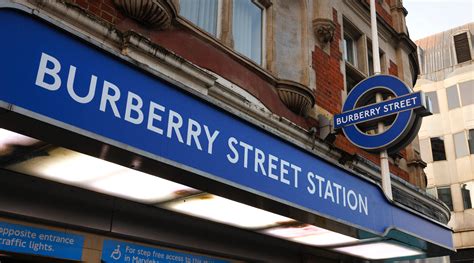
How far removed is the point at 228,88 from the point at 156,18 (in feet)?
4.90

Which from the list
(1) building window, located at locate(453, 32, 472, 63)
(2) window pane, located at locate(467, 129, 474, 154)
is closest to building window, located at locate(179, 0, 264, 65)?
(2) window pane, located at locate(467, 129, 474, 154)

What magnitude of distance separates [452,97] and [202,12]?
97.8ft

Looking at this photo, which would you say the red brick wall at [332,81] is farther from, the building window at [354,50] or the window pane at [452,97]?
the window pane at [452,97]

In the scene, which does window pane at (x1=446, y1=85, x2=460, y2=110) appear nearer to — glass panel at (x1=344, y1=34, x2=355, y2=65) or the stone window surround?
glass panel at (x1=344, y1=34, x2=355, y2=65)

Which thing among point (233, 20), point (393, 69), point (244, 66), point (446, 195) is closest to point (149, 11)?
point (244, 66)

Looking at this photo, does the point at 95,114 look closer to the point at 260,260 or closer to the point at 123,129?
the point at 123,129

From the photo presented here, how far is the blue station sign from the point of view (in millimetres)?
2920

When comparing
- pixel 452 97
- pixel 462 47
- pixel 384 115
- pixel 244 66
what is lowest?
pixel 384 115

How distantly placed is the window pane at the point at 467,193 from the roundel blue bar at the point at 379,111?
1004 inches

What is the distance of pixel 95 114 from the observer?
322 centimetres

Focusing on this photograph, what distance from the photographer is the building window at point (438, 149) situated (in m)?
33.1

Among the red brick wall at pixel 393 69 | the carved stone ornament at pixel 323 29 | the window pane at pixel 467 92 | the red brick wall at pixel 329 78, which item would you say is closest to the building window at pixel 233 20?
the carved stone ornament at pixel 323 29

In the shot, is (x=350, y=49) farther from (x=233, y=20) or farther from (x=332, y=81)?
(x=233, y=20)

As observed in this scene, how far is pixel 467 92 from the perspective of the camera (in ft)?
108
